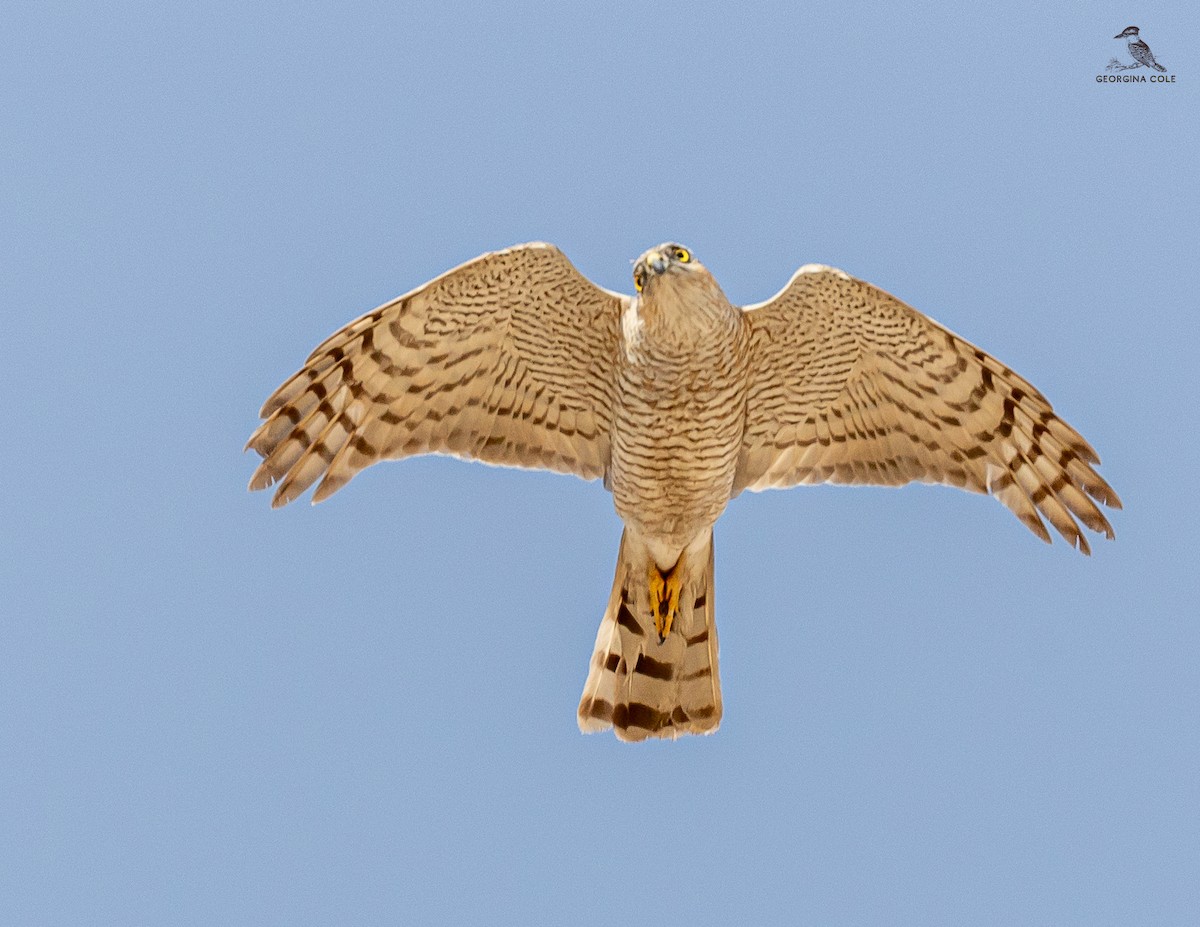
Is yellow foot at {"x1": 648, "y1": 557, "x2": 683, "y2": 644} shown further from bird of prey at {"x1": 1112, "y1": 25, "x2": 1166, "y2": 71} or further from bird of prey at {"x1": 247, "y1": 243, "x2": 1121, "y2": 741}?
bird of prey at {"x1": 1112, "y1": 25, "x2": 1166, "y2": 71}

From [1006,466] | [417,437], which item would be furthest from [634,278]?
[1006,466]

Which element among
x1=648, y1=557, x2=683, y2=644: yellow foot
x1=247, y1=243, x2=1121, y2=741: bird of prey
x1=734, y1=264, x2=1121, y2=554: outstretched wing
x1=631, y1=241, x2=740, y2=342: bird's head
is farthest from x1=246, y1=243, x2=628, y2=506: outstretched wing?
x1=734, y1=264, x2=1121, y2=554: outstretched wing

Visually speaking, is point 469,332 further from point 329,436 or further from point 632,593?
point 632,593

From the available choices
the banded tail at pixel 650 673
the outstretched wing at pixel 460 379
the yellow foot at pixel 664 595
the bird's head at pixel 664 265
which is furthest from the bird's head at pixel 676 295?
the banded tail at pixel 650 673

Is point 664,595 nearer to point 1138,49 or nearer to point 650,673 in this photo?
point 650,673

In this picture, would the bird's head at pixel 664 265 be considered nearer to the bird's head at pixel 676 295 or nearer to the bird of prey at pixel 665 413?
the bird's head at pixel 676 295

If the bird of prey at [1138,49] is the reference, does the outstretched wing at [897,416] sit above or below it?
below
